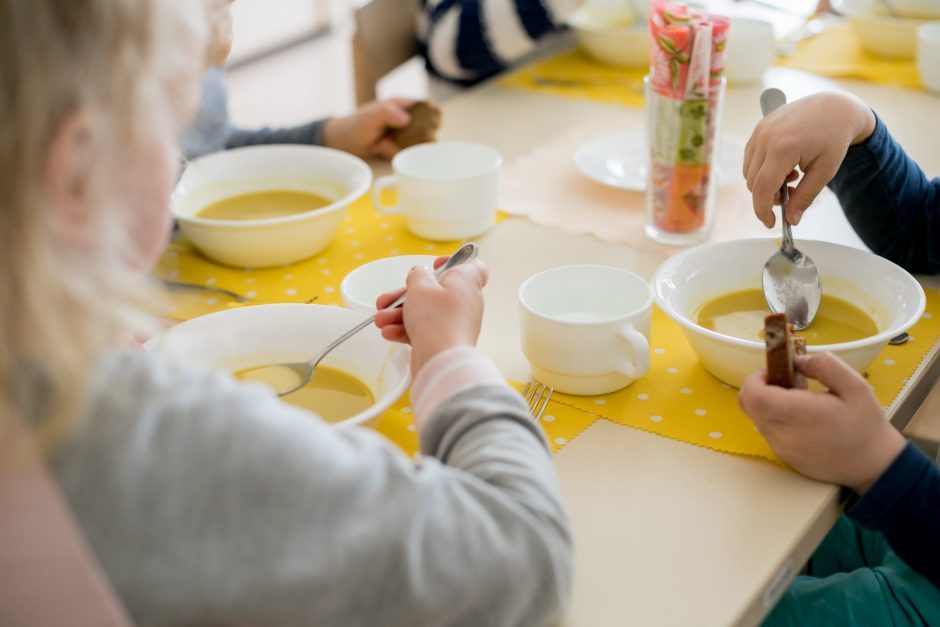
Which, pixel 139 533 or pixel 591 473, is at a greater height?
pixel 139 533

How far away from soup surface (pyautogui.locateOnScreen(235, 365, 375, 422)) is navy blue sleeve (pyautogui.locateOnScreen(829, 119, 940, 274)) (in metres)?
0.57

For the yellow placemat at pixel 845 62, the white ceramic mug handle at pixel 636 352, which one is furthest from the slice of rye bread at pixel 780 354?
the yellow placemat at pixel 845 62

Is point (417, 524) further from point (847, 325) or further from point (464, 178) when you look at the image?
point (464, 178)

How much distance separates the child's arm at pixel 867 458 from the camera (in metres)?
0.73

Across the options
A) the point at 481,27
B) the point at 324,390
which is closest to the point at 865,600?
the point at 324,390

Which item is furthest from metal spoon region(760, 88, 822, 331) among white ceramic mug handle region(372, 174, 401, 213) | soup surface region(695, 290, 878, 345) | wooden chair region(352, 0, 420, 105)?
wooden chair region(352, 0, 420, 105)

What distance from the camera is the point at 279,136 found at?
56.4 inches

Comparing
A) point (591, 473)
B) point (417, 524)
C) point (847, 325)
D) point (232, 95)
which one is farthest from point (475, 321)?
point (232, 95)

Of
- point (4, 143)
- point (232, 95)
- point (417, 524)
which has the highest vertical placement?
point (4, 143)

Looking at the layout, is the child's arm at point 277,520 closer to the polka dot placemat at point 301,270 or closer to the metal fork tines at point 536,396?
the metal fork tines at point 536,396

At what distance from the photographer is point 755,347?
817 millimetres

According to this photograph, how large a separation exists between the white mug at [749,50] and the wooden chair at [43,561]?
4.29ft

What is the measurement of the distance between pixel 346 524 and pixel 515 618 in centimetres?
13

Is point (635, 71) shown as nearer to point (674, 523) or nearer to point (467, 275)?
point (467, 275)
